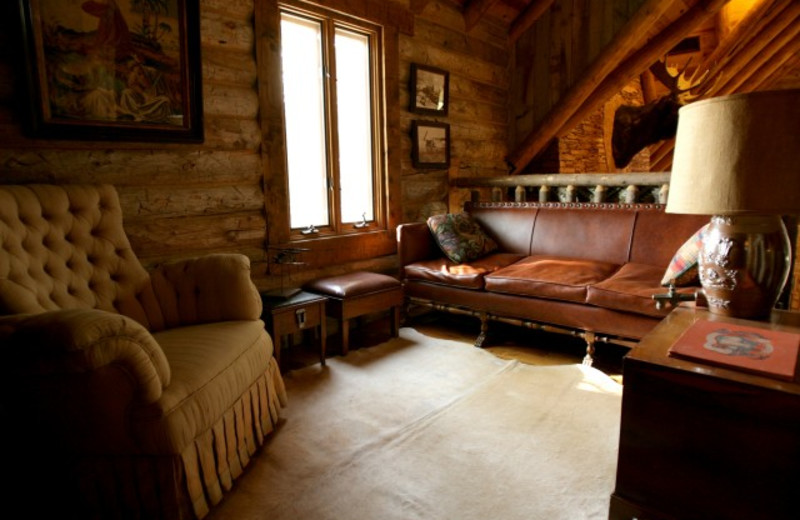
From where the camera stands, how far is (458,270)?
3.35m

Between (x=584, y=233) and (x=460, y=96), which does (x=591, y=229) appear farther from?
(x=460, y=96)

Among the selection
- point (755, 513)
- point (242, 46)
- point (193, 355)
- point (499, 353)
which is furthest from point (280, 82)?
point (755, 513)

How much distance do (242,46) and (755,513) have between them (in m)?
3.13

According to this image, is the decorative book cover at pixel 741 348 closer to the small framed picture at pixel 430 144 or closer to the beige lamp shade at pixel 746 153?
the beige lamp shade at pixel 746 153

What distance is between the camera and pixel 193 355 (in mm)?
1683

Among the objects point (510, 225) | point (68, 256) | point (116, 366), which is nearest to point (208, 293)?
point (68, 256)

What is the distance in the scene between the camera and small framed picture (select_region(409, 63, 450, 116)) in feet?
13.3

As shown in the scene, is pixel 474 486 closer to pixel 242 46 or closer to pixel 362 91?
pixel 242 46

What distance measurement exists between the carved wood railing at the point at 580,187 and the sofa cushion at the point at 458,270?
675 mm

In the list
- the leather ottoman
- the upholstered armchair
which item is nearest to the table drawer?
the leather ottoman

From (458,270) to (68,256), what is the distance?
226cm

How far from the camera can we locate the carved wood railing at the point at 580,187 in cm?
336

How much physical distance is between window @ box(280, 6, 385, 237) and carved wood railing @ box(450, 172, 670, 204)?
1091 mm

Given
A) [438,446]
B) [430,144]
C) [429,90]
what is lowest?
[438,446]
